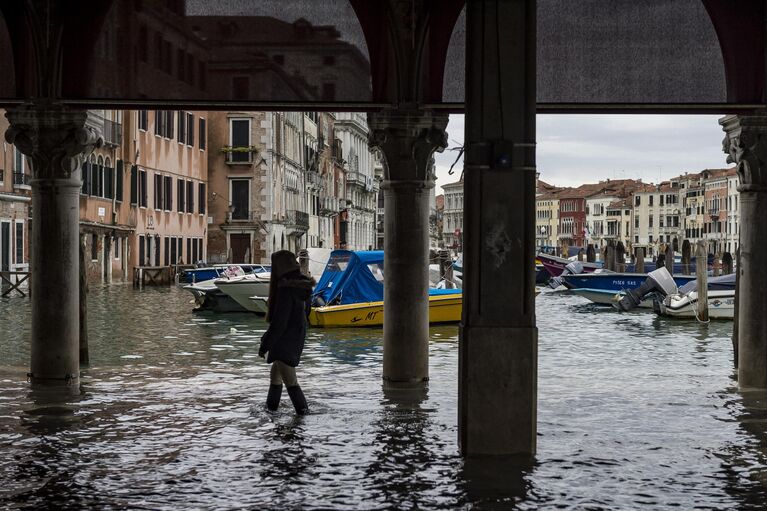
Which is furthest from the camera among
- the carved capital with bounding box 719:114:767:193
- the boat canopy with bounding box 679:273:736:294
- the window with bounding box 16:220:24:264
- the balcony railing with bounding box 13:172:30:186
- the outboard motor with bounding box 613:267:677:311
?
the window with bounding box 16:220:24:264

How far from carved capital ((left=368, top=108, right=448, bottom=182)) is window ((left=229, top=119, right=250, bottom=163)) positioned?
46.3m

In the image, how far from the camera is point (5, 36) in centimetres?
1217

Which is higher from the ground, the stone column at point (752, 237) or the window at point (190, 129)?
the window at point (190, 129)

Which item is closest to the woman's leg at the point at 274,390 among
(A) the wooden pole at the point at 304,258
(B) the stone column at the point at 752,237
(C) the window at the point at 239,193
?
(B) the stone column at the point at 752,237

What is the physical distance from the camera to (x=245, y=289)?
102ft

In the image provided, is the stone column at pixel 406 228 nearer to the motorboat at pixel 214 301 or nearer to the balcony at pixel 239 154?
the motorboat at pixel 214 301

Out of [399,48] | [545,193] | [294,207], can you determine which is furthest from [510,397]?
[545,193]

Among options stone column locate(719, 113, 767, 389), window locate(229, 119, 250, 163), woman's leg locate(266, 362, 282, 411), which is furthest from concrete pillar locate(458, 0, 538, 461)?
window locate(229, 119, 250, 163)

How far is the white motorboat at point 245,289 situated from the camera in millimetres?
30906

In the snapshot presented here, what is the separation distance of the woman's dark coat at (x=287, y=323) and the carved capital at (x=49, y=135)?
10.4ft

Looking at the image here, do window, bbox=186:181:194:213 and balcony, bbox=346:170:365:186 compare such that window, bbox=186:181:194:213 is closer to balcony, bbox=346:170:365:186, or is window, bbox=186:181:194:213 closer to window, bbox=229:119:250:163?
window, bbox=229:119:250:163

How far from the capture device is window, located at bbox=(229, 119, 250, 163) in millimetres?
58312

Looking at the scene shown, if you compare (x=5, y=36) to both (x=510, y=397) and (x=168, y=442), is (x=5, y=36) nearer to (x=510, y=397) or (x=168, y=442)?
(x=168, y=442)

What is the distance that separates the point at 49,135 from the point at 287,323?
3.61 m
